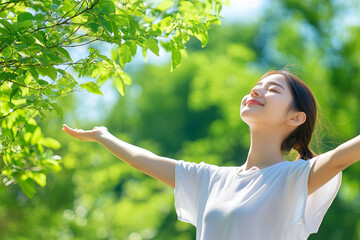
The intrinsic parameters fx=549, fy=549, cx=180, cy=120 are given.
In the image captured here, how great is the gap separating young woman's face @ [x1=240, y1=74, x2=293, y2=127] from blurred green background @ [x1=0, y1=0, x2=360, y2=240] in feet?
0.83

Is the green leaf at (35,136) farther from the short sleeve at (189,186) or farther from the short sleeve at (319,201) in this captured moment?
the short sleeve at (319,201)

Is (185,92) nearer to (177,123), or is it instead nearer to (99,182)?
(177,123)

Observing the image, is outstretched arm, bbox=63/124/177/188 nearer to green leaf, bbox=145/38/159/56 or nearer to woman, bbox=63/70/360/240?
woman, bbox=63/70/360/240

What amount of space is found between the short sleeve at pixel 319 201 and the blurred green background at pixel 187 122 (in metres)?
0.39

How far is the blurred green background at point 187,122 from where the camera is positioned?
23.7 ft

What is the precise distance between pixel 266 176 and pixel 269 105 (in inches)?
11.3

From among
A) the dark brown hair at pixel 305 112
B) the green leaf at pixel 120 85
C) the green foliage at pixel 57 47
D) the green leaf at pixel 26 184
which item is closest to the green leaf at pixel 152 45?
the green foliage at pixel 57 47

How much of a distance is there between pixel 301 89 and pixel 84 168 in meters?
6.45

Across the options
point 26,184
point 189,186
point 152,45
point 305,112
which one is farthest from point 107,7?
point 26,184

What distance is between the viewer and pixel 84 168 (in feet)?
27.2

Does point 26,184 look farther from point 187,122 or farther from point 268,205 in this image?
point 187,122

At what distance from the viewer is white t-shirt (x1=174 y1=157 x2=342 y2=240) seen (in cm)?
187

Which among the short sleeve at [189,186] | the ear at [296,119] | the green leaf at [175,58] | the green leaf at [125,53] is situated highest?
the green leaf at [125,53]

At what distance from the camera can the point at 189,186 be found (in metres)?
2.20
